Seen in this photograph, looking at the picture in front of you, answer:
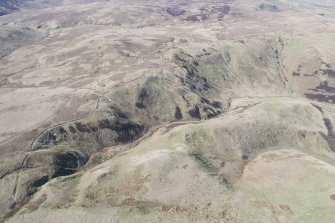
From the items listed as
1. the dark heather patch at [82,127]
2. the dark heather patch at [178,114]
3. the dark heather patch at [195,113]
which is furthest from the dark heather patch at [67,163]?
the dark heather patch at [195,113]

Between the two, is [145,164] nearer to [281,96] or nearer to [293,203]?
[293,203]

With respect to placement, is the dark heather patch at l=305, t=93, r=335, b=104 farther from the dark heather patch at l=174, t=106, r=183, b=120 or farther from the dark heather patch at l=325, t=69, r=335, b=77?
the dark heather patch at l=174, t=106, r=183, b=120

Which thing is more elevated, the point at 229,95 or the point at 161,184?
the point at 161,184

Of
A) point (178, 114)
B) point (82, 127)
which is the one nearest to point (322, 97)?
point (178, 114)

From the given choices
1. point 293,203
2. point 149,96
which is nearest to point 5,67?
point 149,96

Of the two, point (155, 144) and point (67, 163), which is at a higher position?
point (67, 163)

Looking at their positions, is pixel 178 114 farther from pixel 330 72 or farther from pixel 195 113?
pixel 330 72

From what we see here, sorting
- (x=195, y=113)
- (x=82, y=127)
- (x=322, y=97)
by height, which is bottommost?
(x=322, y=97)

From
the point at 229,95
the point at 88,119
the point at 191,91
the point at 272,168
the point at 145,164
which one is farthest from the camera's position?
the point at 229,95

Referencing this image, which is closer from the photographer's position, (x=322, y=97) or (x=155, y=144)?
(x=155, y=144)

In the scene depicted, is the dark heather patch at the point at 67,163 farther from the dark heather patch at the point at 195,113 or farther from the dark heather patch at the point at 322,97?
the dark heather patch at the point at 322,97

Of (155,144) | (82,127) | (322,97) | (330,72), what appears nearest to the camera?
(155,144)
